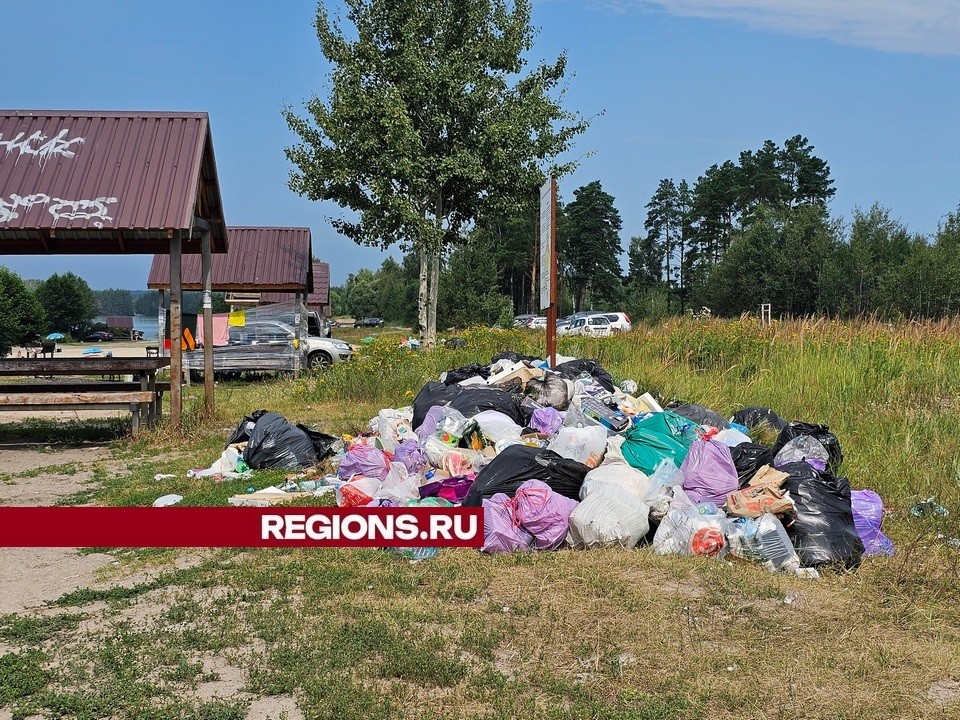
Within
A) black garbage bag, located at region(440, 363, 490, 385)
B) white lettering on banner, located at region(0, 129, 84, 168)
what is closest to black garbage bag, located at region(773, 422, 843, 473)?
black garbage bag, located at region(440, 363, 490, 385)

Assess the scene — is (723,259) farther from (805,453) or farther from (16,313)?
(805,453)

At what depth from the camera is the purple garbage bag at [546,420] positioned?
27.5ft

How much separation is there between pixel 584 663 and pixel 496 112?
23283mm

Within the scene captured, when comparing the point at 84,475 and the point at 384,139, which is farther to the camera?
the point at 384,139

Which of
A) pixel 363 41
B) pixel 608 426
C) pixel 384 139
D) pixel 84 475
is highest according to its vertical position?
pixel 363 41

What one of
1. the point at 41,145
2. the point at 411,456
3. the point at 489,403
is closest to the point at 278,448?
the point at 411,456

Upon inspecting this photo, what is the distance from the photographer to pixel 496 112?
2558cm

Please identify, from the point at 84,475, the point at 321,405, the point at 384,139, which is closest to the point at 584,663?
the point at 84,475

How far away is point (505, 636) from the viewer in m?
4.28

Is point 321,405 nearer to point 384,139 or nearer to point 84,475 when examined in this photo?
point 84,475

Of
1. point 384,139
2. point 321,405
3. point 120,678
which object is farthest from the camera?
point 384,139

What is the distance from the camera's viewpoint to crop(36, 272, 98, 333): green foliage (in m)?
65.0

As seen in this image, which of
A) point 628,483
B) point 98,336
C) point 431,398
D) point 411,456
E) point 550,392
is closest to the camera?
point 628,483

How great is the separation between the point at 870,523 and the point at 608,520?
1.80 m
